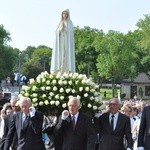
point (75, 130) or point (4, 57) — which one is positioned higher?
point (4, 57)

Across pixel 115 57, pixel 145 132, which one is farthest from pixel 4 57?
pixel 145 132

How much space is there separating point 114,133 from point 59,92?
241 cm

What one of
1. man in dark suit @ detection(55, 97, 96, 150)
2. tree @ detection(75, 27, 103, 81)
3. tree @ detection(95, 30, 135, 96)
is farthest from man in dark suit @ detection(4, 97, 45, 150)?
tree @ detection(75, 27, 103, 81)

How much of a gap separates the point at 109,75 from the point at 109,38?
21.5 feet

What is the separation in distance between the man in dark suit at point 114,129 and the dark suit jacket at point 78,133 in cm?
58

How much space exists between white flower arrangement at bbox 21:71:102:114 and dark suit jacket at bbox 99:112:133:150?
6.04ft

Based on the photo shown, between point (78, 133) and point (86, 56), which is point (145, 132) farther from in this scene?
point (86, 56)

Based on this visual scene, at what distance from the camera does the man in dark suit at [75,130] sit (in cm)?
895

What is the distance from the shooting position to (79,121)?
29.7ft

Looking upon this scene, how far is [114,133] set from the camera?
955 cm

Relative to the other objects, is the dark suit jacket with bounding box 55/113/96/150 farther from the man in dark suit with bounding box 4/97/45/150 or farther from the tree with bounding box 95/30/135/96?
the tree with bounding box 95/30/135/96

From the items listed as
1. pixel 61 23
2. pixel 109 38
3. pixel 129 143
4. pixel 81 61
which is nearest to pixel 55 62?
pixel 61 23

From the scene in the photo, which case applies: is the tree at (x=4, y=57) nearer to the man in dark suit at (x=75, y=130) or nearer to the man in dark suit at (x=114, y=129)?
the man in dark suit at (x=114, y=129)

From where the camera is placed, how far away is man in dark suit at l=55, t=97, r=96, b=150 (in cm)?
895
